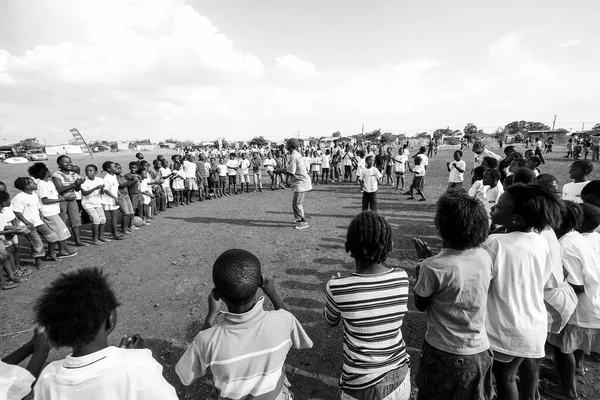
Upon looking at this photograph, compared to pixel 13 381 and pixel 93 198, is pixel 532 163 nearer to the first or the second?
pixel 13 381

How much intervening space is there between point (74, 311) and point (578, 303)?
3503 millimetres

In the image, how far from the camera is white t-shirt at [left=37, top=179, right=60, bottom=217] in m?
5.21

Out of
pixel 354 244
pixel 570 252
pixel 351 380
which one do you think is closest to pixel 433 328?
pixel 351 380

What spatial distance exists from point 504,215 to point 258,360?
187 centimetres

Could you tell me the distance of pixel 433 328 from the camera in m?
1.87

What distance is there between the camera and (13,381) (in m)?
1.40

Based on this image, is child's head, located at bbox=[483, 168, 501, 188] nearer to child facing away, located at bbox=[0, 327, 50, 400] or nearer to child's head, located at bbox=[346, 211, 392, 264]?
child's head, located at bbox=[346, 211, 392, 264]

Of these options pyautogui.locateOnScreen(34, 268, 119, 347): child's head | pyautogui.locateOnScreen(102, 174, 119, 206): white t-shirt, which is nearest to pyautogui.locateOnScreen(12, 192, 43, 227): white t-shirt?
pyautogui.locateOnScreen(102, 174, 119, 206): white t-shirt

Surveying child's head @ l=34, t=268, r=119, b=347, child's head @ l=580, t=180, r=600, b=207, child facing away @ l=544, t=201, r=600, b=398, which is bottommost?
child facing away @ l=544, t=201, r=600, b=398

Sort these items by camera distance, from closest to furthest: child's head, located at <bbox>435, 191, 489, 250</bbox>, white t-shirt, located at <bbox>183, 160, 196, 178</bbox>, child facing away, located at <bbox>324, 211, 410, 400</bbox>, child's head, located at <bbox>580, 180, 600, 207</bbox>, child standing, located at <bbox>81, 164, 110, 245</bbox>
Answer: child facing away, located at <bbox>324, 211, 410, 400</bbox>, child's head, located at <bbox>435, 191, 489, 250</bbox>, child's head, located at <bbox>580, 180, 600, 207</bbox>, child standing, located at <bbox>81, 164, 110, 245</bbox>, white t-shirt, located at <bbox>183, 160, 196, 178</bbox>

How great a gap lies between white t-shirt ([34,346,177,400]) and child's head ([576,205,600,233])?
11.3 ft

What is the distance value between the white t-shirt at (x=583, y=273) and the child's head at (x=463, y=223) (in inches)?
45.8

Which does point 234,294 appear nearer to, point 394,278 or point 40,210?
point 394,278

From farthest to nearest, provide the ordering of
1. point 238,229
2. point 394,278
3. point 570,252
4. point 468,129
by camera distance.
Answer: point 468,129, point 238,229, point 570,252, point 394,278
